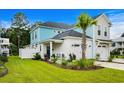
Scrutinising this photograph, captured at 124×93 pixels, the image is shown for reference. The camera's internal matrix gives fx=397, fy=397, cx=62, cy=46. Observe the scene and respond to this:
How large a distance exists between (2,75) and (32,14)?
203 cm

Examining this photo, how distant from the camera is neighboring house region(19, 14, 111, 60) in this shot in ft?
40.2

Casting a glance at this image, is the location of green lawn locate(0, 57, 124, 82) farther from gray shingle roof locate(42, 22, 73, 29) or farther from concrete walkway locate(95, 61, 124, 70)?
gray shingle roof locate(42, 22, 73, 29)

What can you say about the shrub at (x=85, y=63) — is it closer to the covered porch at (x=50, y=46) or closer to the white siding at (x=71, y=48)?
the white siding at (x=71, y=48)

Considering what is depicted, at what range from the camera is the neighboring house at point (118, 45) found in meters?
12.2

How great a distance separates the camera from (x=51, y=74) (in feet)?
39.3

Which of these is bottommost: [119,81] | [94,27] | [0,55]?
[119,81]

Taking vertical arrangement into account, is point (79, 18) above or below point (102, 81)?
above

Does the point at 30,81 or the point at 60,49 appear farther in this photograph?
the point at 60,49

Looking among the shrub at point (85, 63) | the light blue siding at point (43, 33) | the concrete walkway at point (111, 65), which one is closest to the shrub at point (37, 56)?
the light blue siding at point (43, 33)

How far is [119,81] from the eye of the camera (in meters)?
11.8

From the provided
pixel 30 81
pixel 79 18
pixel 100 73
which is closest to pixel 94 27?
pixel 79 18

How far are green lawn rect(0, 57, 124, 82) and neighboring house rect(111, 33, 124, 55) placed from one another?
66 cm

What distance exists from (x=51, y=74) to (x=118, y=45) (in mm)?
2254
